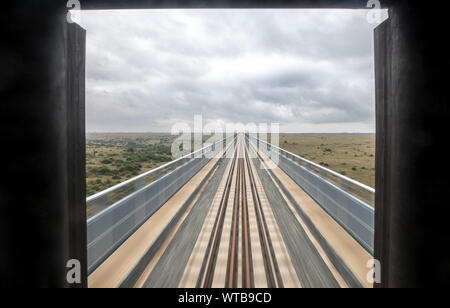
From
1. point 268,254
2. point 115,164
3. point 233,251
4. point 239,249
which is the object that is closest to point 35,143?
point 233,251

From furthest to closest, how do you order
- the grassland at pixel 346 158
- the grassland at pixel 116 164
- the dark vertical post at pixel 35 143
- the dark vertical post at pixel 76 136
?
the grassland at pixel 346 158 → the grassland at pixel 116 164 → the dark vertical post at pixel 76 136 → the dark vertical post at pixel 35 143

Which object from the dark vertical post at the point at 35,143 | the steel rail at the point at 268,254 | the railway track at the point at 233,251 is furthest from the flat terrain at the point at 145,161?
the steel rail at the point at 268,254

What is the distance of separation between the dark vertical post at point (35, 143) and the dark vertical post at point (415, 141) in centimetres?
356

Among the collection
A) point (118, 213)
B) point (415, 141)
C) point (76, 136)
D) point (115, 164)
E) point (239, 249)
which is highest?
point (76, 136)

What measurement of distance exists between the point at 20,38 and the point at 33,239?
71.3 inches

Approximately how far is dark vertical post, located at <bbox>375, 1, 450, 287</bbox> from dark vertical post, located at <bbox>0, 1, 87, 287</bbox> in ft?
11.7

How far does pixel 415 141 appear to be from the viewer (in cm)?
210

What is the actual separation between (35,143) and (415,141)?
3631 millimetres

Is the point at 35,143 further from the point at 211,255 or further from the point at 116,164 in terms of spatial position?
the point at 116,164

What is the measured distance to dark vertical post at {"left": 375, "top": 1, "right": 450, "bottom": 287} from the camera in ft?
6.35

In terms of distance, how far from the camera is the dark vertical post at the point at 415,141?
1.94 meters

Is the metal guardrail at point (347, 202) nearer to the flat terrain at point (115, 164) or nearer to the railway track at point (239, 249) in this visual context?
the railway track at point (239, 249)

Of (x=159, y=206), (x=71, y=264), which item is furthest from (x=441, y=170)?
(x=159, y=206)

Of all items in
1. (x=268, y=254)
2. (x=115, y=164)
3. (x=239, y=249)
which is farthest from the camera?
(x=115, y=164)
